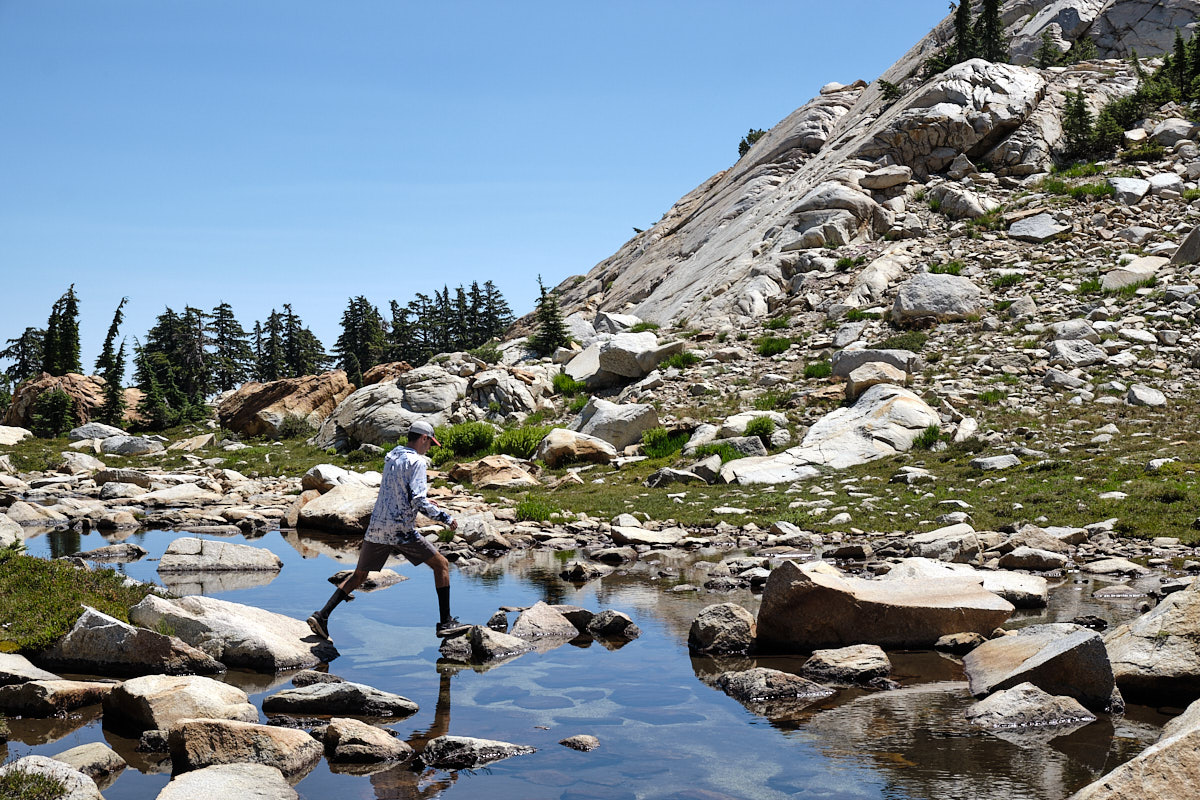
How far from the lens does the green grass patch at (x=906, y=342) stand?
93.5 feet

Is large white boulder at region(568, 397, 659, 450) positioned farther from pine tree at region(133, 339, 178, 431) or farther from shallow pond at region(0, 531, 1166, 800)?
pine tree at region(133, 339, 178, 431)

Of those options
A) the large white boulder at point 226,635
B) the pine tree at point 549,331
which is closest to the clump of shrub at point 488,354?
the pine tree at point 549,331

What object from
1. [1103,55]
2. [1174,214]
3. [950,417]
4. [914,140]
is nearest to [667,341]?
[950,417]

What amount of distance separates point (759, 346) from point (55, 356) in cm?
5529

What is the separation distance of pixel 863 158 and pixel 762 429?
20.8m

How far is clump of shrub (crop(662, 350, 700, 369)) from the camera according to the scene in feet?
103

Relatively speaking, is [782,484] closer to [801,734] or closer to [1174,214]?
[801,734]

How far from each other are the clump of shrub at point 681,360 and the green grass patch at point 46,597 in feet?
71.7

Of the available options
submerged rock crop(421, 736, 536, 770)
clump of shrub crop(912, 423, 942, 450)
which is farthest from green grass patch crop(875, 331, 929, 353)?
submerged rock crop(421, 736, 536, 770)

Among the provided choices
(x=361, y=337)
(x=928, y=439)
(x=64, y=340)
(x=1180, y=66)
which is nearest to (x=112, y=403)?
(x=64, y=340)

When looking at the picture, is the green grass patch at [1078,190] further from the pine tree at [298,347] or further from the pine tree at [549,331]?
the pine tree at [298,347]

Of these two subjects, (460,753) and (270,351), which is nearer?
(460,753)

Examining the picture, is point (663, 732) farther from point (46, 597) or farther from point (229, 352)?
point (229, 352)

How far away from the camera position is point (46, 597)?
33.7 feet
